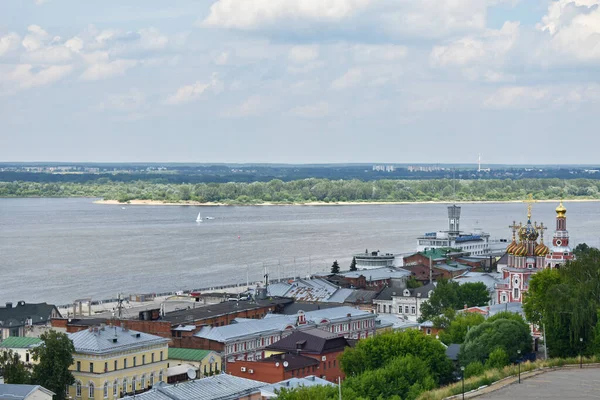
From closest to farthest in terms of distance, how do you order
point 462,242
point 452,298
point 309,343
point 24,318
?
point 309,343 < point 24,318 < point 452,298 < point 462,242

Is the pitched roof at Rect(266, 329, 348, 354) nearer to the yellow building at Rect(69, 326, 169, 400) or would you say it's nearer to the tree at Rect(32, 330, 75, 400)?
the yellow building at Rect(69, 326, 169, 400)

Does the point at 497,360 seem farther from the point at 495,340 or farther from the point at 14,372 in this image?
the point at 14,372

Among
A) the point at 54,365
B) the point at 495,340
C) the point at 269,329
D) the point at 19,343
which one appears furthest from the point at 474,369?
the point at 19,343

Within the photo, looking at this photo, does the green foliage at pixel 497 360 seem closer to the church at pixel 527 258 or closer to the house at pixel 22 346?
the house at pixel 22 346

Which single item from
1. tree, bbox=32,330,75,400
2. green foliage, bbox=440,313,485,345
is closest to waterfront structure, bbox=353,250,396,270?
green foliage, bbox=440,313,485,345

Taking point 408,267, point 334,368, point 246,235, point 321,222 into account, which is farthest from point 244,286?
point 321,222

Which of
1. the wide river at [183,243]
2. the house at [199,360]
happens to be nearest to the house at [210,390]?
the house at [199,360]
